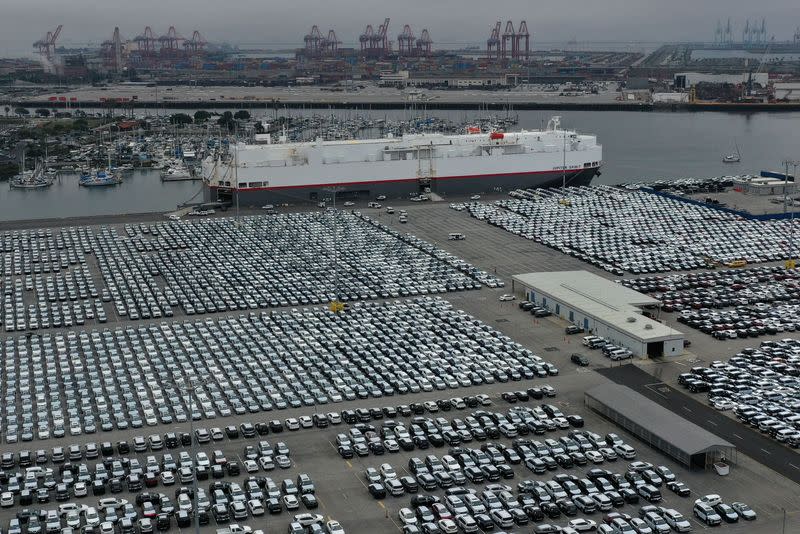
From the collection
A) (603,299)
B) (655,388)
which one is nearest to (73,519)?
(655,388)

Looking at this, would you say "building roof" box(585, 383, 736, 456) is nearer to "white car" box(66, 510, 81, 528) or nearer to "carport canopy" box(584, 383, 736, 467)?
"carport canopy" box(584, 383, 736, 467)

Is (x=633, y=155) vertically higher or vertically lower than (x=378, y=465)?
lower

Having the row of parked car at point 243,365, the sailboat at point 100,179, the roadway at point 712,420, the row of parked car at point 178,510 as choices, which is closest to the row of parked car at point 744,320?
the roadway at point 712,420

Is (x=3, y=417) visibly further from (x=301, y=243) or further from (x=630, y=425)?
(x=301, y=243)

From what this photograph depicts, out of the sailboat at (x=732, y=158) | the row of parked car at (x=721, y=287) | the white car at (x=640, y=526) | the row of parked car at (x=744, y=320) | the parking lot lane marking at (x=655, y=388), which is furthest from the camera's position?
the sailboat at (x=732, y=158)

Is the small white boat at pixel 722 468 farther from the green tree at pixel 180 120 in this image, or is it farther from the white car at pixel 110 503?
the green tree at pixel 180 120

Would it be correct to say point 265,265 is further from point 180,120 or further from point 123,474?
point 180,120

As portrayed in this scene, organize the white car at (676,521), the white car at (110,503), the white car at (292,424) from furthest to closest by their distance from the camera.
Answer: the white car at (292,424) → the white car at (110,503) → the white car at (676,521)
